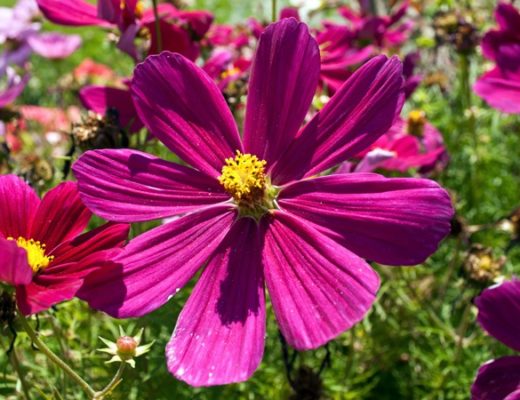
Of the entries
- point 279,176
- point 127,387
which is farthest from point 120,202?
point 127,387

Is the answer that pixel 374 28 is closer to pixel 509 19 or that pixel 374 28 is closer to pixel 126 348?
pixel 509 19

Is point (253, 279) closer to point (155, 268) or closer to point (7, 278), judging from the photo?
point (155, 268)

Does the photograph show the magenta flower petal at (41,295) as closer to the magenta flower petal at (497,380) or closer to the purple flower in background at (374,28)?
the magenta flower petal at (497,380)

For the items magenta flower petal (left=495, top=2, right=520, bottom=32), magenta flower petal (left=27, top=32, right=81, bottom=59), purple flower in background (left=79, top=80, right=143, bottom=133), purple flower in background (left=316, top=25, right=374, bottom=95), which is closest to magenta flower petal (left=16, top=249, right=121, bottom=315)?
purple flower in background (left=79, top=80, right=143, bottom=133)

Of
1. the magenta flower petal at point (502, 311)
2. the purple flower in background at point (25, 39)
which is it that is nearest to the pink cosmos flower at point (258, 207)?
the magenta flower petal at point (502, 311)

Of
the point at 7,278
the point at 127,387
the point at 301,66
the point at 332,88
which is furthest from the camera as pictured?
Answer: the point at 332,88

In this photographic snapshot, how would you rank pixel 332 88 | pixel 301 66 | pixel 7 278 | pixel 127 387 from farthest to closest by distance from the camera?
pixel 332 88 → pixel 127 387 → pixel 301 66 → pixel 7 278
